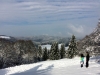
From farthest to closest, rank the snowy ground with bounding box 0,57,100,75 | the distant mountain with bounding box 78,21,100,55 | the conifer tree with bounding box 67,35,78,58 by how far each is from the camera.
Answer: the conifer tree with bounding box 67,35,78,58, the distant mountain with bounding box 78,21,100,55, the snowy ground with bounding box 0,57,100,75

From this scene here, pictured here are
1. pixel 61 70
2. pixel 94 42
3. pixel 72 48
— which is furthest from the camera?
pixel 72 48

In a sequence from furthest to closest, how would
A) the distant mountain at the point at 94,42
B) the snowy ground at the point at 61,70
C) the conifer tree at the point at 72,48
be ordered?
1. the conifer tree at the point at 72,48
2. the distant mountain at the point at 94,42
3. the snowy ground at the point at 61,70

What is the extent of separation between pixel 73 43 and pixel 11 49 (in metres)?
20.3

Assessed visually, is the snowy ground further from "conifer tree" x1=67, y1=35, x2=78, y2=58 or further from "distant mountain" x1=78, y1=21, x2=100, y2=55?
"conifer tree" x1=67, y1=35, x2=78, y2=58

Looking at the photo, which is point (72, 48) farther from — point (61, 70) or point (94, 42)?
point (61, 70)

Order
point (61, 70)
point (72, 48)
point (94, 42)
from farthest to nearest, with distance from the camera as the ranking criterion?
point (72, 48) → point (94, 42) → point (61, 70)

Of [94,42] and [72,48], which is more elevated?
[94,42]

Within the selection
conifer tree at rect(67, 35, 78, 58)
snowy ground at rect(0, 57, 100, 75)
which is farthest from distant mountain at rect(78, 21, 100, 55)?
conifer tree at rect(67, 35, 78, 58)

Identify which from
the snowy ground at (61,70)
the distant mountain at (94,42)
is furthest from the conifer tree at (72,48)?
the distant mountain at (94,42)

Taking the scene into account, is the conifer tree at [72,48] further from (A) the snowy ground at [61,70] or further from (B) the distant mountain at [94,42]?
(B) the distant mountain at [94,42]

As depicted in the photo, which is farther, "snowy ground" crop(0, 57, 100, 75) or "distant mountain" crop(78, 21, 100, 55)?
"distant mountain" crop(78, 21, 100, 55)

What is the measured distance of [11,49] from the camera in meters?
69.6

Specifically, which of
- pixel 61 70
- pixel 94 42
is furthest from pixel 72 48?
pixel 61 70

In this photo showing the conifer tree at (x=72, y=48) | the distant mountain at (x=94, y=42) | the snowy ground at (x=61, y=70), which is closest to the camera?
the snowy ground at (x=61, y=70)
